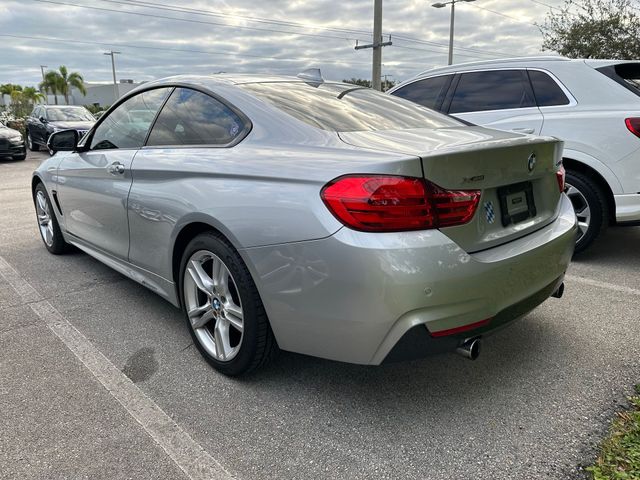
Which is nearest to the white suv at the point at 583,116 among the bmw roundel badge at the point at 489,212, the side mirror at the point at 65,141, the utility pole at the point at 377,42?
the bmw roundel badge at the point at 489,212

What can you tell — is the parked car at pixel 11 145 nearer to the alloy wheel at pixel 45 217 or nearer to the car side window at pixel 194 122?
the alloy wheel at pixel 45 217

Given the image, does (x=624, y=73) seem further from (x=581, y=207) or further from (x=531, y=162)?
(x=531, y=162)

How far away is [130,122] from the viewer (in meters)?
3.38

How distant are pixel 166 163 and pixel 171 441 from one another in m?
1.46

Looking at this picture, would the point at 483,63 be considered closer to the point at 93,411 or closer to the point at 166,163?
the point at 166,163

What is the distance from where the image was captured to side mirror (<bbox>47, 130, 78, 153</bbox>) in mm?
4039

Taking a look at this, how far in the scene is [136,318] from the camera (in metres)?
3.30

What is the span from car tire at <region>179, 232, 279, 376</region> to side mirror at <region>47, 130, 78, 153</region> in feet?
6.77

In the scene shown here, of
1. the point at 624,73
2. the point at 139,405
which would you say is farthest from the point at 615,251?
the point at 139,405

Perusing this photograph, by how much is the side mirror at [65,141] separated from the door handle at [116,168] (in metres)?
0.99

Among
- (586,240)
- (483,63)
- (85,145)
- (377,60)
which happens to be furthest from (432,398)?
(377,60)

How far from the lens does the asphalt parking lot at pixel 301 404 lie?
6.39 feet

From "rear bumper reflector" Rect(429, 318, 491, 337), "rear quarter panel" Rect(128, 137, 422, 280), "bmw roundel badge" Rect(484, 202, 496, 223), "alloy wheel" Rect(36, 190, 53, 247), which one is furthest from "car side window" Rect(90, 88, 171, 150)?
"rear bumper reflector" Rect(429, 318, 491, 337)

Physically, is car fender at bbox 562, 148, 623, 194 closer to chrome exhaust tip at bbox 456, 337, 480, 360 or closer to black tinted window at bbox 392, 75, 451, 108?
black tinted window at bbox 392, 75, 451, 108
